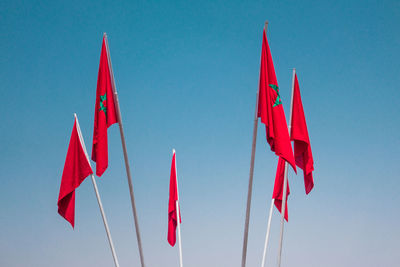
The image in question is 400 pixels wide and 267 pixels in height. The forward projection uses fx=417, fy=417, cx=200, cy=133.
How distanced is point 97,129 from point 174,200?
7.38 m

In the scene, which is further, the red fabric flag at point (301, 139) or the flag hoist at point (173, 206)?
the flag hoist at point (173, 206)

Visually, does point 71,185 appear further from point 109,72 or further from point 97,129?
point 109,72

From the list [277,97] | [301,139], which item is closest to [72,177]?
[277,97]

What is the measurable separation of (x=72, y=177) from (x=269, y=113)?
7040 millimetres

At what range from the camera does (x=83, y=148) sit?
47.5ft

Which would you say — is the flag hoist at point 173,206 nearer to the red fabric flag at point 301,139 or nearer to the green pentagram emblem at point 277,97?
the red fabric flag at point 301,139

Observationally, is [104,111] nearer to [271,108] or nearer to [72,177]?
[72,177]

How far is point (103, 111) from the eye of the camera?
13180mm

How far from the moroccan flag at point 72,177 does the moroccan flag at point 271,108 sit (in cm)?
635

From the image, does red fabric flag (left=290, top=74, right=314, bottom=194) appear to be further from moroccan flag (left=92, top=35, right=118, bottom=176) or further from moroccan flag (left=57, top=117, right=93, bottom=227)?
moroccan flag (left=57, top=117, right=93, bottom=227)

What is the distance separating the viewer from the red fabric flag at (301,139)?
49.1ft

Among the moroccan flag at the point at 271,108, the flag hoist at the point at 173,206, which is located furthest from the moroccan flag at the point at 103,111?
the flag hoist at the point at 173,206

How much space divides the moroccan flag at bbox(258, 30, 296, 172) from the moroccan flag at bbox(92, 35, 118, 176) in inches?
187

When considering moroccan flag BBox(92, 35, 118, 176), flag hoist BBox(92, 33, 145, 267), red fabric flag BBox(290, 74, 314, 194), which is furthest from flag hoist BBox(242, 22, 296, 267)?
moroccan flag BBox(92, 35, 118, 176)
